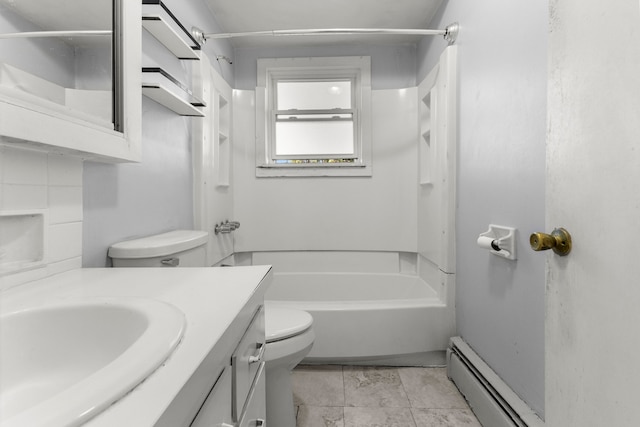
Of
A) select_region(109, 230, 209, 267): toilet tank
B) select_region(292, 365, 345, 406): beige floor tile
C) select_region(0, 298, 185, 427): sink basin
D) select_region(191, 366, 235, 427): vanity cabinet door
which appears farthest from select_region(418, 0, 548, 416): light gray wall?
select_region(109, 230, 209, 267): toilet tank

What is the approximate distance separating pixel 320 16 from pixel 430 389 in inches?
95.1

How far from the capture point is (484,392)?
142cm

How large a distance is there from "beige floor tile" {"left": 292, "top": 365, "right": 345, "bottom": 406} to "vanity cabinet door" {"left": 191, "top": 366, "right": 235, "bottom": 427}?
117 cm

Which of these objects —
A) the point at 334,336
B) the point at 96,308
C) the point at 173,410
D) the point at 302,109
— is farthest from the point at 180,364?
the point at 302,109

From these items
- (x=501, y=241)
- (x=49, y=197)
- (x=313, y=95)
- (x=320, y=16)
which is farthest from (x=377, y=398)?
(x=320, y=16)

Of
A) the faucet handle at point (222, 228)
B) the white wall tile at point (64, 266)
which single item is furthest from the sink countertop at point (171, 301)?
the faucet handle at point (222, 228)

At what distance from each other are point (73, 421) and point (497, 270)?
1495 mm

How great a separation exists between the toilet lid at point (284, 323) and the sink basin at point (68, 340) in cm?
71

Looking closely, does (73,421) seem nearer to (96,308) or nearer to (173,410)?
(173,410)

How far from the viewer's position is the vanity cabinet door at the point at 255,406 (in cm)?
71

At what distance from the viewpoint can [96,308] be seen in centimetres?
62

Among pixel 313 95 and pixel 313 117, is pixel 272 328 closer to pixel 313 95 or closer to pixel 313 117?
pixel 313 117

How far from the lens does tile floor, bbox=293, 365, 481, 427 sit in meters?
1.50

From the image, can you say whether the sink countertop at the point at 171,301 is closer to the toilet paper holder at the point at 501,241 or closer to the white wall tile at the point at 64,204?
the white wall tile at the point at 64,204
